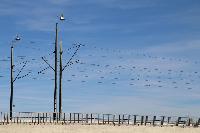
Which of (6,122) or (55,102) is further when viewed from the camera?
(55,102)

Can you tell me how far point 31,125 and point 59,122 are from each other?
9.00ft

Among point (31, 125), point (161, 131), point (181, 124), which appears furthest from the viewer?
point (181, 124)

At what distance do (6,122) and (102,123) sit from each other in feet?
31.3

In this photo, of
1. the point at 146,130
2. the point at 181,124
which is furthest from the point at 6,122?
the point at 181,124

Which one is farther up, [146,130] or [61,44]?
[61,44]

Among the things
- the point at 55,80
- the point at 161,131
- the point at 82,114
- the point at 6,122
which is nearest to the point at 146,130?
the point at 161,131

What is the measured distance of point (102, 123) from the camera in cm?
5159

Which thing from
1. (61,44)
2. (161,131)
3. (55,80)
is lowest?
(161,131)

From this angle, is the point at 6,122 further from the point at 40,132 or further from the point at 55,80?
the point at 55,80

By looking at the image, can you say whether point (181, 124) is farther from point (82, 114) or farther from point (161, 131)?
point (82, 114)

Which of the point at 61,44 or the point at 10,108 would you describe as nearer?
the point at 61,44

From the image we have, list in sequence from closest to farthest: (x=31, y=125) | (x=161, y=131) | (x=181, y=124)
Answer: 1. (x=31, y=125)
2. (x=161, y=131)
3. (x=181, y=124)

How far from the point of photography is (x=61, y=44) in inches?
2194

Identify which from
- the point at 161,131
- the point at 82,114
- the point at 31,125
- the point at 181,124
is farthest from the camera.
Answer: the point at 181,124
